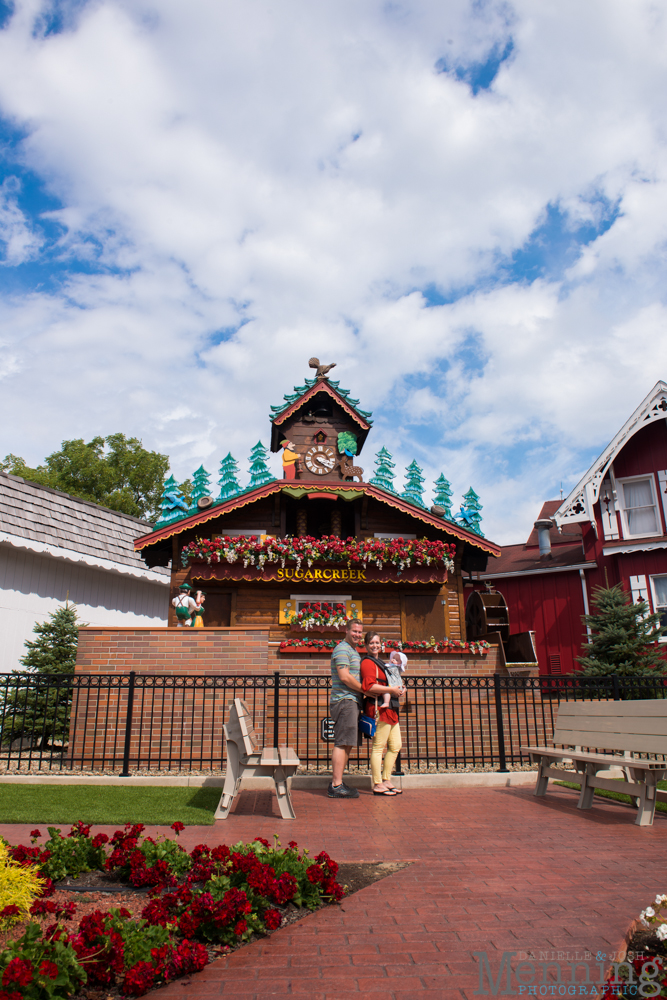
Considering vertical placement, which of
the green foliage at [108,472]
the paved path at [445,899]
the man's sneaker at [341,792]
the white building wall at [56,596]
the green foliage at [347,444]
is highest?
the green foliage at [108,472]

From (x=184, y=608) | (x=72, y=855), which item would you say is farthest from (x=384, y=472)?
(x=72, y=855)

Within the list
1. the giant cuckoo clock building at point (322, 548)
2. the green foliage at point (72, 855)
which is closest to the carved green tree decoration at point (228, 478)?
the giant cuckoo clock building at point (322, 548)

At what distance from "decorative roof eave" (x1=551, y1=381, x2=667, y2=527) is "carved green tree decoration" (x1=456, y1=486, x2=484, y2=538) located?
187 inches

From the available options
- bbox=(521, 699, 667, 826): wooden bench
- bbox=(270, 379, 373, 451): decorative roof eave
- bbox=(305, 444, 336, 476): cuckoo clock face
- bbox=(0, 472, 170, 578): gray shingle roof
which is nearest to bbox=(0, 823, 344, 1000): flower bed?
bbox=(521, 699, 667, 826): wooden bench

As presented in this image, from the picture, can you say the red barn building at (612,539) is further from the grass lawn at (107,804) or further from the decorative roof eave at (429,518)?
the grass lawn at (107,804)

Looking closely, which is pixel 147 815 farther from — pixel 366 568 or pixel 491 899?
pixel 366 568

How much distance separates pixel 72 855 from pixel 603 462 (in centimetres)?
2008

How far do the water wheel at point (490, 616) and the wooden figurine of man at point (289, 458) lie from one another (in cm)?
645

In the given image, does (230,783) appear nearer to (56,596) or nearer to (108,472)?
(56,596)

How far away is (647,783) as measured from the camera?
6.47 metres

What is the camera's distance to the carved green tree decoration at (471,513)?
17344 millimetres

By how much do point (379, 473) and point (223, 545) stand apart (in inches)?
193

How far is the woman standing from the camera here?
7.86 m

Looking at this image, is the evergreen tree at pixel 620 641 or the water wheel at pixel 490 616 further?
the water wheel at pixel 490 616
